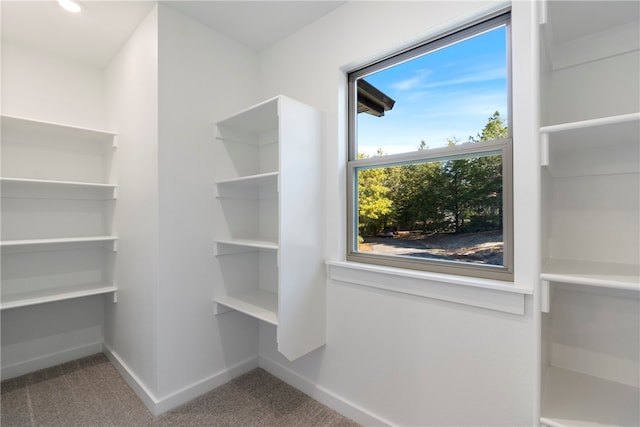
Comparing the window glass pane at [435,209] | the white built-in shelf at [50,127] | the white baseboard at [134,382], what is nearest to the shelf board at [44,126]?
the white built-in shelf at [50,127]

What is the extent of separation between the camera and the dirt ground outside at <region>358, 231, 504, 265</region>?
1410mm

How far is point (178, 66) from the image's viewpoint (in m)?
1.91

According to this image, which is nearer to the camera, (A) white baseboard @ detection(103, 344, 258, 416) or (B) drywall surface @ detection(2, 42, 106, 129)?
(A) white baseboard @ detection(103, 344, 258, 416)

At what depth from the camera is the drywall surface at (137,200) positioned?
1.86m

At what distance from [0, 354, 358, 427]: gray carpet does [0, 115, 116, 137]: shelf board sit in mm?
1822

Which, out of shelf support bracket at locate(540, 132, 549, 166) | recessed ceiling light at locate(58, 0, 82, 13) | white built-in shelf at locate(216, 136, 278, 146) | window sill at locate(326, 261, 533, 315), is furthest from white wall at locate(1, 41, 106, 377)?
shelf support bracket at locate(540, 132, 549, 166)

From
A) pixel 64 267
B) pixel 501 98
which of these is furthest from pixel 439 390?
pixel 64 267

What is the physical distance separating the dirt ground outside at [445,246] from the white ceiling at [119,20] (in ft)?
4.93

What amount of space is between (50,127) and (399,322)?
8.91ft

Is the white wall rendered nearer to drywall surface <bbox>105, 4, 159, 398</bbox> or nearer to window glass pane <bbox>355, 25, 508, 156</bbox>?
drywall surface <bbox>105, 4, 159, 398</bbox>

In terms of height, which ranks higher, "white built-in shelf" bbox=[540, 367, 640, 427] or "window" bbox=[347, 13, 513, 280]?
"window" bbox=[347, 13, 513, 280]

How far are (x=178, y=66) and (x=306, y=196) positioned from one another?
3.89 ft

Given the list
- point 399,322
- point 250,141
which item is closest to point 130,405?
point 399,322

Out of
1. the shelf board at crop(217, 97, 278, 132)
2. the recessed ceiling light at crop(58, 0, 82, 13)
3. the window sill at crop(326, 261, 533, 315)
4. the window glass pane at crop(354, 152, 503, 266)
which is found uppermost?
the recessed ceiling light at crop(58, 0, 82, 13)
